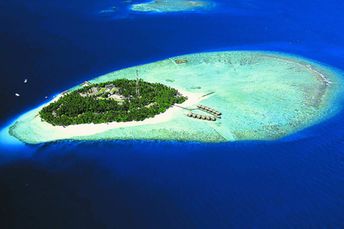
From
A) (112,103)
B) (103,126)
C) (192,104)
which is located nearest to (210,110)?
(192,104)

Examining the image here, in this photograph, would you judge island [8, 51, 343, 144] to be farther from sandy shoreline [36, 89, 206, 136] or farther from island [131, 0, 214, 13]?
island [131, 0, 214, 13]

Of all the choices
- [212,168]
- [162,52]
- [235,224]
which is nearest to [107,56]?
[162,52]

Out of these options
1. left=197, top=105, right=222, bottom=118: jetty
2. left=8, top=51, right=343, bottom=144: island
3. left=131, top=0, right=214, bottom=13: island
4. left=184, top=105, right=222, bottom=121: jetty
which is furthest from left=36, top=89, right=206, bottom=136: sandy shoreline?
left=131, top=0, right=214, bottom=13: island

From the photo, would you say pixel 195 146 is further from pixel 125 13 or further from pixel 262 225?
A: pixel 125 13

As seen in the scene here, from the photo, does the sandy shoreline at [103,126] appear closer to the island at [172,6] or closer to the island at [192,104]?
the island at [192,104]

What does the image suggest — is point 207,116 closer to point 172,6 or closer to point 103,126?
point 103,126

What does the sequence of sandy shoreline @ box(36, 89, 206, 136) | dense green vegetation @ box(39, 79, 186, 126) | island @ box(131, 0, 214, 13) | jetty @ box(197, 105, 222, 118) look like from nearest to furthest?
1. sandy shoreline @ box(36, 89, 206, 136)
2. dense green vegetation @ box(39, 79, 186, 126)
3. jetty @ box(197, 105, 222, 118)
4. island @ box(131, 0, 214, 13)

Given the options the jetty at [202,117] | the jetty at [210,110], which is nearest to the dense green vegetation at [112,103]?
the jetty at [210,110]
